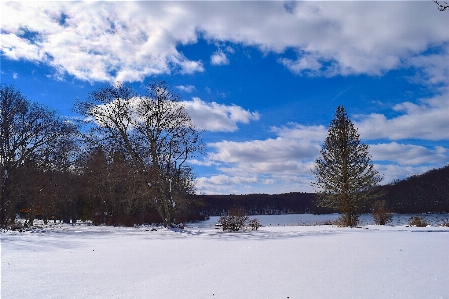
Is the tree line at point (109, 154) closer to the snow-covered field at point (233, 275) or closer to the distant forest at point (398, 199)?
the snow-covered field at point (233, 275)

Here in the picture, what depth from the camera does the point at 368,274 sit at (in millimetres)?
6613

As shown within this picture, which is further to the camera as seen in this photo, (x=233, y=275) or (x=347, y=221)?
(x=347, y=221)

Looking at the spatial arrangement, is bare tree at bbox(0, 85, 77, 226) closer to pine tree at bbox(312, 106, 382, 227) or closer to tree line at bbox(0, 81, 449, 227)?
tree line at bbox(0, 81, 449, 227)

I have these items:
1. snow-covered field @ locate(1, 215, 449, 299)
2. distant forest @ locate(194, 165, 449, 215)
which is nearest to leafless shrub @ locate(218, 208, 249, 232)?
snow-covered field @ locate(1, 215, 449, 299)

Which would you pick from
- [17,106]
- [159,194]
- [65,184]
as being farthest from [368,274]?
[65,184]

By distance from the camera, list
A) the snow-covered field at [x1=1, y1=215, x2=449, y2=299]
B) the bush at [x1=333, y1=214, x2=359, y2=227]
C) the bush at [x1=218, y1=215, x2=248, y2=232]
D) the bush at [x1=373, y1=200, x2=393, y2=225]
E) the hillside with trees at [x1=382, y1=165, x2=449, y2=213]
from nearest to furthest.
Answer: the snow-covered field at [x1=1, y1=215, x2=449, y2=299] < the bush at [x1=218, y1=215, x2=248, y2=232] < the bush at [x1=333, y1=214, x2=359, y2=227] < the bush at [x1=373, y1=200, x2=393, y2=225] < the hillside with trees at [x1=382, y1=165, x2=449, y2=213]

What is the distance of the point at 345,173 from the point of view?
25281 millimetres

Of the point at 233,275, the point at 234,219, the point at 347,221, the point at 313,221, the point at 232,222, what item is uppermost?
the point at 234,219

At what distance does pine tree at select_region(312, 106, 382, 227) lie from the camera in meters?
25.1

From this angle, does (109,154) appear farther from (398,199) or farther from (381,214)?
(398,199)

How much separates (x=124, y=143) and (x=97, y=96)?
3975 mm

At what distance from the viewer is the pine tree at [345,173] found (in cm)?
2512

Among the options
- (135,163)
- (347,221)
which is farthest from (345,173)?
(135,163)

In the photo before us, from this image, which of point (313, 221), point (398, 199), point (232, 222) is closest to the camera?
point (232, 222)
